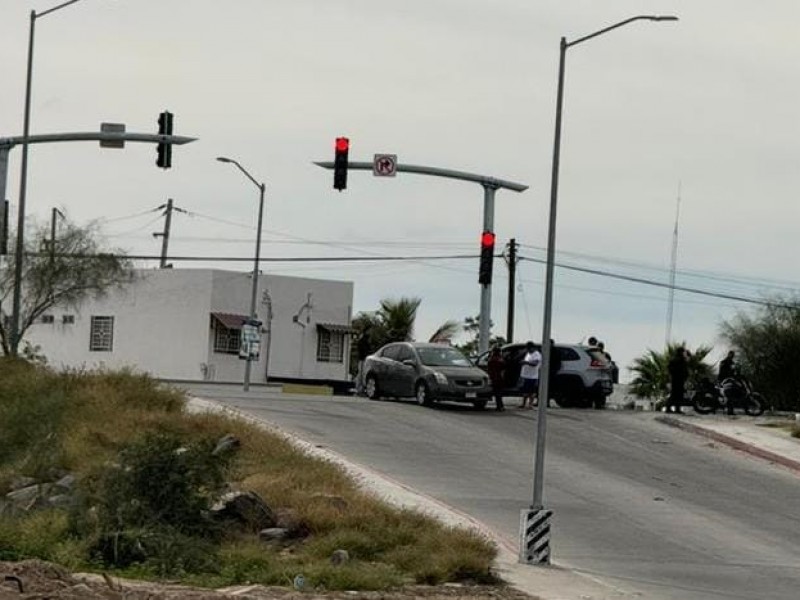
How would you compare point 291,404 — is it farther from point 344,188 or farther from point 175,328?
point 175,328

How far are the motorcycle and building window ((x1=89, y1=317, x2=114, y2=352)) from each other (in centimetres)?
3871

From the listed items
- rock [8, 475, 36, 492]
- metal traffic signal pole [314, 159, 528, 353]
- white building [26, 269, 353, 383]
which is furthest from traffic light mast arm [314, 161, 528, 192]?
white building [26, 269, 353, 383]

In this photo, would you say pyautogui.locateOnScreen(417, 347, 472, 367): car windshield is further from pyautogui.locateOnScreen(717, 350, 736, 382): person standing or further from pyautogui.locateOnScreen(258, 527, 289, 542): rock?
pyautogui.locateOnScreen(258, 527, 289, 542): rock

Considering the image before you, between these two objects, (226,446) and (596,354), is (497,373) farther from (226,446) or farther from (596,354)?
(226,446)

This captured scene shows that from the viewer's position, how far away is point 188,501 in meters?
20.1

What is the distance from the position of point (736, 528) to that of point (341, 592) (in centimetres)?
984

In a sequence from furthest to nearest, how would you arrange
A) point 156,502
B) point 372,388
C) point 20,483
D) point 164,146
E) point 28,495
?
point 372,388 → point 164,146 → point 20,483 → point 28,495 → point 156,502

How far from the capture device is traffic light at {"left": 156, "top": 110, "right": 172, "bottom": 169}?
35.1 m

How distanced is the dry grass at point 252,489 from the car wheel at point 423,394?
9104 mm

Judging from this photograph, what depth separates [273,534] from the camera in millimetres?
20234

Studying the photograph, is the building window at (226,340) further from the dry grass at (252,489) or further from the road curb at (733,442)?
the dry grass at (252,489)

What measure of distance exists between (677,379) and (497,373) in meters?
4.62

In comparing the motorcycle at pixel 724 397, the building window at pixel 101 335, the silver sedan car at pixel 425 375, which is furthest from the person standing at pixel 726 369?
the building window at pixel 101 335

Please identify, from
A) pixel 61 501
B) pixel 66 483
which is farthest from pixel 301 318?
pixel 61 501
